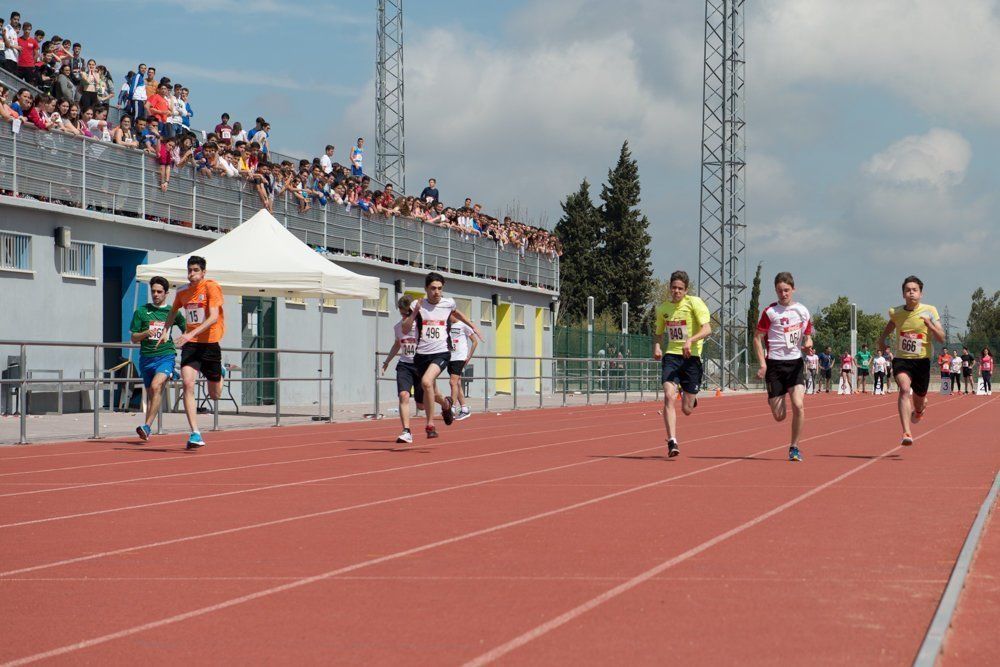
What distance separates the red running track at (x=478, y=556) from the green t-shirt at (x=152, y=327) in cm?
161

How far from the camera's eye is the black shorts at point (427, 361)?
1609 cm

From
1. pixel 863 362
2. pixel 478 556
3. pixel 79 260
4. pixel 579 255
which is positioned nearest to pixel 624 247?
pixel 579 255

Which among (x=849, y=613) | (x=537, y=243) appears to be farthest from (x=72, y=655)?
(x=537, y=243)

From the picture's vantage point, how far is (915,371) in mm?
15477

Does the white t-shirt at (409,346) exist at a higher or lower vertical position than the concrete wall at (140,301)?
lower

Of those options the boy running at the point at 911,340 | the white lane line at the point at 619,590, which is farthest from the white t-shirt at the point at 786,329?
the white lane line at the point at 619,590

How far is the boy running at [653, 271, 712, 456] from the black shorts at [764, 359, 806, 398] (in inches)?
29.3

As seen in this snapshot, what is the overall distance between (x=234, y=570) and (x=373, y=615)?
1450 mm

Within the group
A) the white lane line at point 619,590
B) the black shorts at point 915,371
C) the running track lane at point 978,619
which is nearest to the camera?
the running track lane at point 978,619

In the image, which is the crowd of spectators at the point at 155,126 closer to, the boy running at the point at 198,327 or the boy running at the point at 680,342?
the boy running at the point at 198,327

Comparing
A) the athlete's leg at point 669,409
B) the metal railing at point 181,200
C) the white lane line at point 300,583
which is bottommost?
the white lane line at point 300,583

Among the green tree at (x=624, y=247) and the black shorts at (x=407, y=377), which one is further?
the green tree at (x=624, y=247)

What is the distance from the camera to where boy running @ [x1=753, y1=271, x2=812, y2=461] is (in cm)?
1416

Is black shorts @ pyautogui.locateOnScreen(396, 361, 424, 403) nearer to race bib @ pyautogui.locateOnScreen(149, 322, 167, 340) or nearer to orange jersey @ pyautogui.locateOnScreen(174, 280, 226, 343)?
orange jersey @ pyautogui.locateOnScreen(174, 280, 226, 343)
